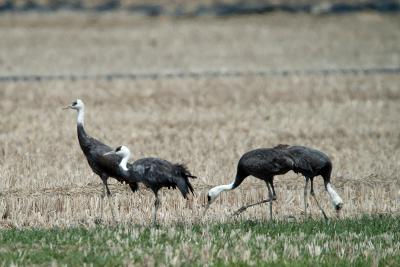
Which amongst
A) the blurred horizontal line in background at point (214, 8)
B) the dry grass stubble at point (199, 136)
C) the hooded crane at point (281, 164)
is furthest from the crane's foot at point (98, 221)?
the blurred horizontal line in background at point (214, 8)

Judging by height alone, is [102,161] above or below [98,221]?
above

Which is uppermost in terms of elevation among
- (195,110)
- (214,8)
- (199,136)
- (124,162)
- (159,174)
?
(214,8)

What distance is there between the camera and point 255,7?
59.3m

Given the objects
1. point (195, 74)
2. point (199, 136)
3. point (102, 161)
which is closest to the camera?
point (102, 161)

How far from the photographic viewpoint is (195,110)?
25.0 m

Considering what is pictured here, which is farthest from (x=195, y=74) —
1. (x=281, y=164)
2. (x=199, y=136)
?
(x=281, y=164)

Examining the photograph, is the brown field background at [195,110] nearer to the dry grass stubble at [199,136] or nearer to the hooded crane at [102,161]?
the dry grass stubble at [199,136]

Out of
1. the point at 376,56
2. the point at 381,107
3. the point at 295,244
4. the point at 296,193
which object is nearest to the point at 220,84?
the point at 381,107

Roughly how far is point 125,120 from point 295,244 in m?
13.4

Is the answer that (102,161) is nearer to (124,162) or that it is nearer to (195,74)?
(124,162)

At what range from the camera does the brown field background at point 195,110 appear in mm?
13516

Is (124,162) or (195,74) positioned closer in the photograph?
(124,162)

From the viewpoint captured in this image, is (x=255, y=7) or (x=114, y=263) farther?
(x=255, y=7)

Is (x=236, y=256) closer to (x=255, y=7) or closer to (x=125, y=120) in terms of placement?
(x=125, y=120)
